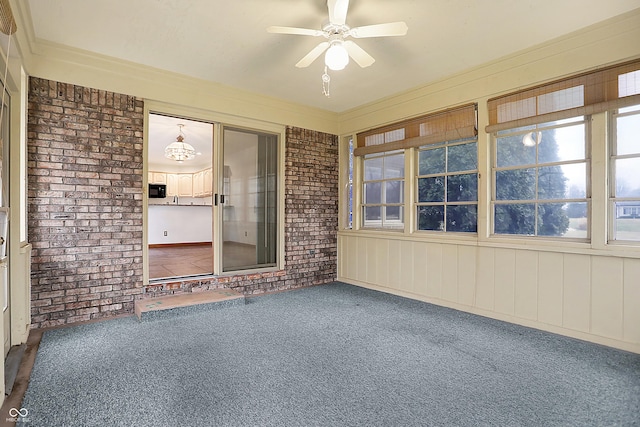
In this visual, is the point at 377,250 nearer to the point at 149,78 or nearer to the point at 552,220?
the point at 552,220

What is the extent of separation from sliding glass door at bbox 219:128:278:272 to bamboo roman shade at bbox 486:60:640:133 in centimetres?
291

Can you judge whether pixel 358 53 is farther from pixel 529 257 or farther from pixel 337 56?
pixel 529 257

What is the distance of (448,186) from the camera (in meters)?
4.02

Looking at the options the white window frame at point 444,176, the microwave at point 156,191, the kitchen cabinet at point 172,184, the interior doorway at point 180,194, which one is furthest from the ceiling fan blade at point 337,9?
the kitchen cabinet at point 172,184

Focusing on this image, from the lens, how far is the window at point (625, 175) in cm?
272

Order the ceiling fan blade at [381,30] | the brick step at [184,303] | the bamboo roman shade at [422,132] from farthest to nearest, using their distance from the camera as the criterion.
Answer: the bamboo roman shade at [422,132]
the brick step at [184,303]
the ceiling fan blade at [381,30]

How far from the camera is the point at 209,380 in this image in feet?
7.02

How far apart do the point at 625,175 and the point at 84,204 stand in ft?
16.5

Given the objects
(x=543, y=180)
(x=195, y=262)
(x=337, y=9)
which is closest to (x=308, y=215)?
(x=195, y=262)

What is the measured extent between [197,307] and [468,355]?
2.71 metres

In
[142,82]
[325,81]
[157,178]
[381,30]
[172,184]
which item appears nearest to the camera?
[381,30]

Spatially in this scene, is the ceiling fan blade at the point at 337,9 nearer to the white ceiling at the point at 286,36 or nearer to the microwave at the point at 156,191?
the white ceiling at the point at 286,36

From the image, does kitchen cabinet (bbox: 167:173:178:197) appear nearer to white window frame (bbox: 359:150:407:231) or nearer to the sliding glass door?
the sliding glass door

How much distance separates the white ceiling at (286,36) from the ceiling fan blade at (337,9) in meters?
0.23
